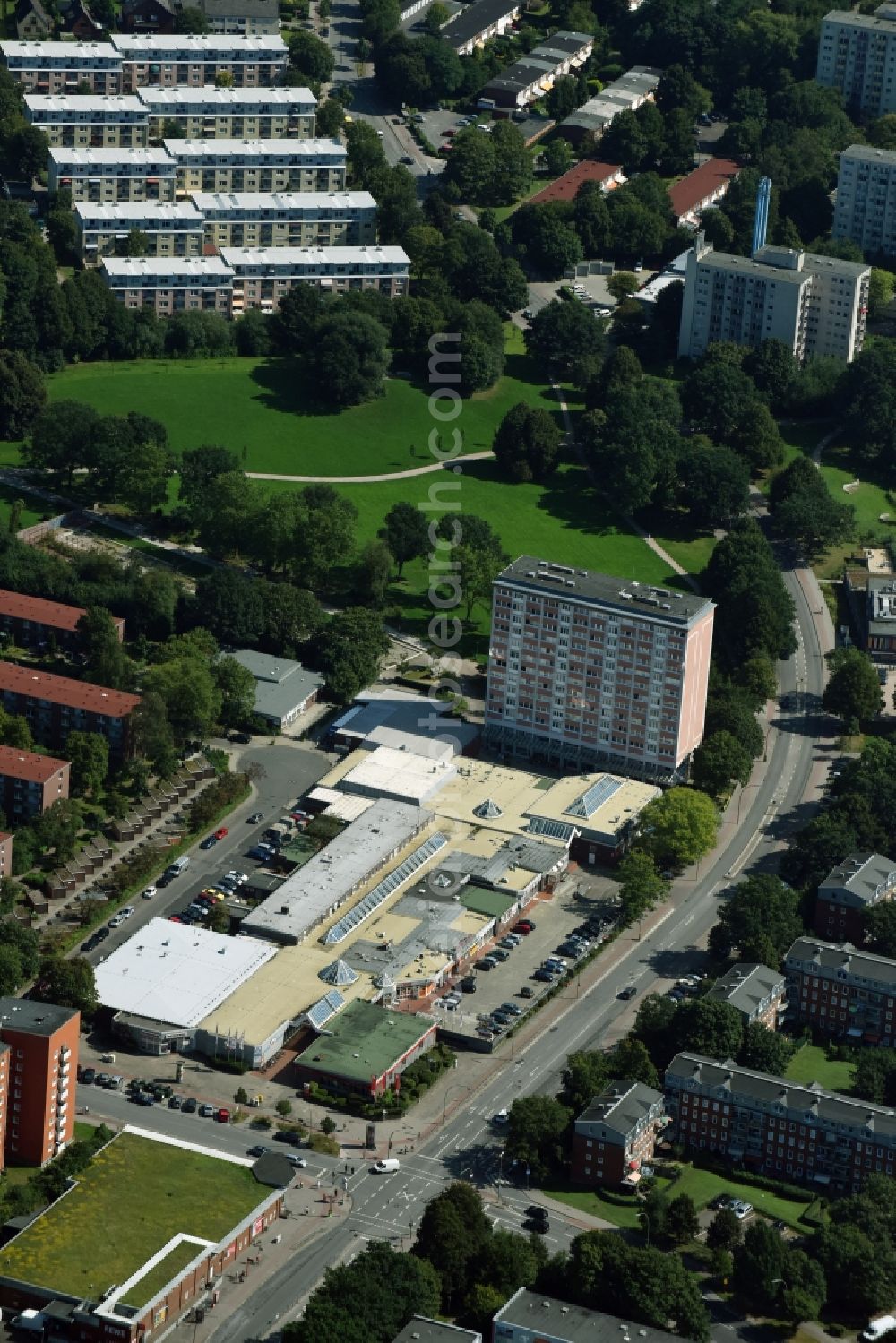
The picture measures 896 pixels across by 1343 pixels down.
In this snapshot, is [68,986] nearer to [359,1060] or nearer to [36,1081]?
[36,1081]

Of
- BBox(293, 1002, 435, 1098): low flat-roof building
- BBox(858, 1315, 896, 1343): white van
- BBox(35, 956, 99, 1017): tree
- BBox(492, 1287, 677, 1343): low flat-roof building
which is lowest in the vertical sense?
BBox(858, 1315, 896, 1343): white van

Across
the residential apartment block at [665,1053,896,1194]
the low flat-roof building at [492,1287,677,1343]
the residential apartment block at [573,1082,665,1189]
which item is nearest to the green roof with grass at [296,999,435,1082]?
the residential apartment block at [573,1082,665,1189]

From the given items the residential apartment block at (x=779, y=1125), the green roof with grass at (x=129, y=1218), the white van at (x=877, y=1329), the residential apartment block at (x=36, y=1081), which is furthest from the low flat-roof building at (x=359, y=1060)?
the white van at (x=877, y=1329)

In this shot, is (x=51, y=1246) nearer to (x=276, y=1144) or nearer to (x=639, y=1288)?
(x=276, y=1144)

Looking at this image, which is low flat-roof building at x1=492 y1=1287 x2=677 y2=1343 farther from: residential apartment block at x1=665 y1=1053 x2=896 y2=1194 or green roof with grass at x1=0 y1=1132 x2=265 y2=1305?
residential apartment block at x1=665 y1=1053 x2=896 y2=1194

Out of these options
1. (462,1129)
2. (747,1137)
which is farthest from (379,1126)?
(747,1137)

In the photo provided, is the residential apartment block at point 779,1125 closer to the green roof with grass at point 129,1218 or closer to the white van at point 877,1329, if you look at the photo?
the white van at point 877,1329
